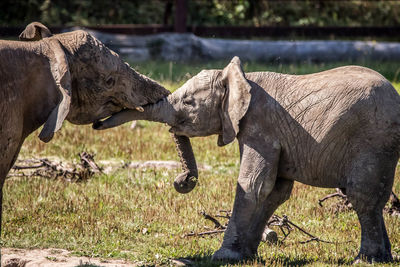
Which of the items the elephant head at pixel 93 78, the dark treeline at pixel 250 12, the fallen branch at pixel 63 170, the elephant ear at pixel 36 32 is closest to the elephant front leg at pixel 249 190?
the elephant head at pixel 93 78

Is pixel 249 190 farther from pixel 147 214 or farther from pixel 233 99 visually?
pixel 147 214

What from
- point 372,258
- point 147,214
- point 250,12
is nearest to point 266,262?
point 372,258

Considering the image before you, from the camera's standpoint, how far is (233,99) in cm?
671

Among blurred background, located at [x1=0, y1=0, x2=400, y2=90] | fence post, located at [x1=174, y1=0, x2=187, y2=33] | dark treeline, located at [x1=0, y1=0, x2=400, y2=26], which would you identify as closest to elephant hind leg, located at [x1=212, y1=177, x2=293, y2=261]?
blurred background, located at [x1=0, y1=0, x2=400, y2=90]

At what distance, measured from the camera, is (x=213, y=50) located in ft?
61.7

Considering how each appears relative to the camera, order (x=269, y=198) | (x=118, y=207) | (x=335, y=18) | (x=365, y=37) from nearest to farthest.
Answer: (x=269, y=198) < (x=118, y=207) < (x=365, y=37) < (x=335, y=18)

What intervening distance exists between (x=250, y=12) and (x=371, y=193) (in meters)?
18.0

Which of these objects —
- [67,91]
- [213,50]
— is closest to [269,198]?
[67,91]

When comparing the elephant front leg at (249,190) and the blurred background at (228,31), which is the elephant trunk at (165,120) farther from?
the blurred background at (228,31)

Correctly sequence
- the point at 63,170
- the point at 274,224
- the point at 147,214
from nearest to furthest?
the point at 274,224
the point at 147,214
the point at 63,170

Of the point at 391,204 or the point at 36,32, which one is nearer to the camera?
the point at 36,32

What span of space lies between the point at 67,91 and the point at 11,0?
1719 cm

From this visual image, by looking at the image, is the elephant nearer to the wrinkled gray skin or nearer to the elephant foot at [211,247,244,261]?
the wrinkled gray skin

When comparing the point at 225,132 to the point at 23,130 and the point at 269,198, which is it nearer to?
the point at 269,198
